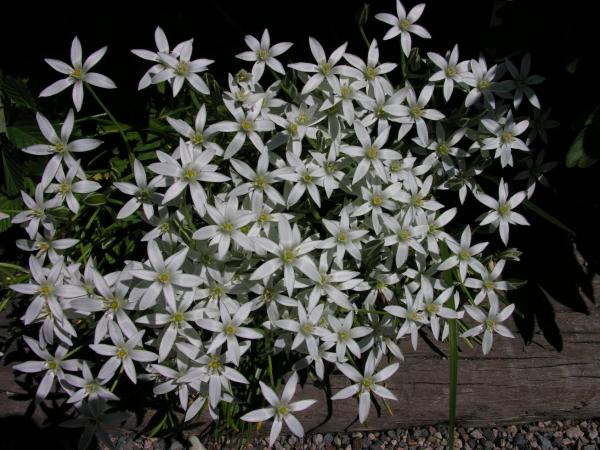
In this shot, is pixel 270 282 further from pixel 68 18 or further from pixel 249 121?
pixel 68 18

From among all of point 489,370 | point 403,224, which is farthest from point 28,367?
point 489,370

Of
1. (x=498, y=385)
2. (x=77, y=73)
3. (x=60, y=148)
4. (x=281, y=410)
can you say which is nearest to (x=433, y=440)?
(x=498, y=385)

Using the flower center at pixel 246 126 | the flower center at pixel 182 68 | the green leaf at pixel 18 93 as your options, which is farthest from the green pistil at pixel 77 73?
the flower center at pixel 246 126

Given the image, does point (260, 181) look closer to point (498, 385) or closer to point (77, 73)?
point (77, 73)

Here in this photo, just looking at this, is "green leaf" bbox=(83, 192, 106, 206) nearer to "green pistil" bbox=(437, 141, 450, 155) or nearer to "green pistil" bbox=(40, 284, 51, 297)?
"green pistil" bbox=(40, 284, 51, 297)

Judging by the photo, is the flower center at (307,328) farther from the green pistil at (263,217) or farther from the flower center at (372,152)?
the flower center at (372,152)

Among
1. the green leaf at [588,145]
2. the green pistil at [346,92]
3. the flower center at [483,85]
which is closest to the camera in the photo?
the green leaf at [588,145]

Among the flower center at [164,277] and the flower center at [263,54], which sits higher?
the flower center at [263,54]
